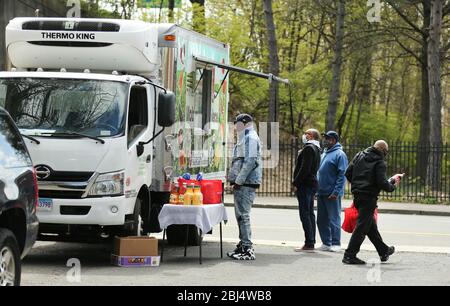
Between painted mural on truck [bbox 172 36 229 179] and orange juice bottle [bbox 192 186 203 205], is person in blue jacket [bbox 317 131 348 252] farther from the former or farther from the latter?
orange juice bottle [bbox 192 186 203 205]

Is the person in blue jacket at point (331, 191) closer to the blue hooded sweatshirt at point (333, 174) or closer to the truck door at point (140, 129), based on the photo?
the blue hooded sweatshirt at point (333, 174)

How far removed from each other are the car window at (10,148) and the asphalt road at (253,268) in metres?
1.75

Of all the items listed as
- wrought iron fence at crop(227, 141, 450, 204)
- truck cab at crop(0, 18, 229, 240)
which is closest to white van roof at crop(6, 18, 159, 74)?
truck cab at crop(0, 18, 229, 240)

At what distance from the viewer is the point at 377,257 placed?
12.9 meters

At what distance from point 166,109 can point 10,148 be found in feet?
11.2

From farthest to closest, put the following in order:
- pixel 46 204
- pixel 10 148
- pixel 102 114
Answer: pixel 102 114 → pixel 46 204 → pixel 10 148

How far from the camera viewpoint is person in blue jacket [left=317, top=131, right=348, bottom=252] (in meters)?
13.5

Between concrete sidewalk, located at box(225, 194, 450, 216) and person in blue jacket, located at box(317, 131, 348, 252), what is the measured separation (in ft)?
34.8

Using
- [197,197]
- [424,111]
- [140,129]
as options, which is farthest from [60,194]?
[424,111]

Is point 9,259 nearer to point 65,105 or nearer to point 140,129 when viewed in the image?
point 65,105

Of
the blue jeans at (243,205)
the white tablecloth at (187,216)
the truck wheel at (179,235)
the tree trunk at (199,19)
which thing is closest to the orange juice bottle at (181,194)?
the white tablecloth at (187,216)

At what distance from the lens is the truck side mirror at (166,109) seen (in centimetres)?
1134

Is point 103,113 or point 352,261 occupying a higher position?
point 103,113

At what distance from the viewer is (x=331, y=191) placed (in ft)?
44.3
